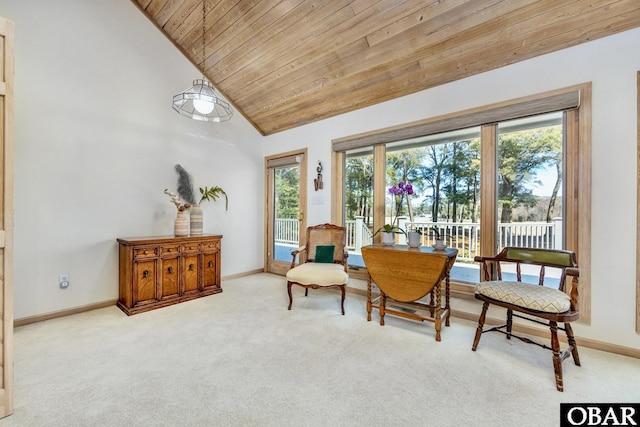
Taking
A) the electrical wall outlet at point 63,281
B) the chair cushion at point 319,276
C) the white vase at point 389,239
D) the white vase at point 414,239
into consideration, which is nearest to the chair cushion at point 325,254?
the chair cushion at point 319,276

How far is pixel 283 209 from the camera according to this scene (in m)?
4.39

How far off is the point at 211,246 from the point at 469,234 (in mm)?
2994

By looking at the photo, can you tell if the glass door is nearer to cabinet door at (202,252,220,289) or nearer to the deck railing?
the deck railing

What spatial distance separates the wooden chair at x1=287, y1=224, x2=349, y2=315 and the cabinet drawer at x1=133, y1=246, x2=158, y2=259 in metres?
1.43

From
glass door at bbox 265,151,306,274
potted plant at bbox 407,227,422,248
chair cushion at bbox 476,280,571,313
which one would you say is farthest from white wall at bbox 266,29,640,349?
glass door at bbox 265,151,306,274

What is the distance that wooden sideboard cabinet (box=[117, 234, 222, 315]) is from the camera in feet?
8.62

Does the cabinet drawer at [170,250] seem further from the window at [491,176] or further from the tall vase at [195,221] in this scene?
the window at [491,176]

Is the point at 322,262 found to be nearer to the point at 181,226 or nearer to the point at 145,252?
the point at 181,226

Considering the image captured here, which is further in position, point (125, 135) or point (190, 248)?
point (190, 248)

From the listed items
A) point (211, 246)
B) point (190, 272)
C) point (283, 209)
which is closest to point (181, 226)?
point (211, 246)

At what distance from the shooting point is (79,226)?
2.64 meters

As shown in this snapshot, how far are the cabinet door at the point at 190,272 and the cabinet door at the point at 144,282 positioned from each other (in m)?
0.32

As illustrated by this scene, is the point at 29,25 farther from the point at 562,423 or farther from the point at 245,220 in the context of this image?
the point at 562,423

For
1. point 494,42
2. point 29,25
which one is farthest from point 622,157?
point 29,25
